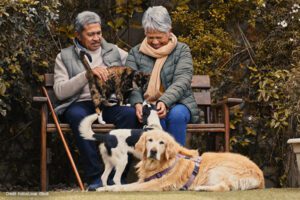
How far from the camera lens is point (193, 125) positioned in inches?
251

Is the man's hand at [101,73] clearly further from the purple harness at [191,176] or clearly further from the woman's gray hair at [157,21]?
the purple harness at [191,176]

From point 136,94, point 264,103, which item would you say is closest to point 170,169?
point 136,94

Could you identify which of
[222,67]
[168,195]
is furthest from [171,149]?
[222,67]

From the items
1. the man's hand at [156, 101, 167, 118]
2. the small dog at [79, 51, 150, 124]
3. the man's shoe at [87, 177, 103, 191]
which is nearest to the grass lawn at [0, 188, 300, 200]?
the man's shoe at [87, 177, 103, 191]

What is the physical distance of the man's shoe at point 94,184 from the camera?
574 centimetres

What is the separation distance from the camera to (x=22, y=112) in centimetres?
771

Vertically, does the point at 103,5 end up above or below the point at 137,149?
above

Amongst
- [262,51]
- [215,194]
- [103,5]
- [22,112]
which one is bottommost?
[215,194]

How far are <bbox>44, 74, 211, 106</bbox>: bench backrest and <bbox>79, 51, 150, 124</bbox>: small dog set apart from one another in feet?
2.19

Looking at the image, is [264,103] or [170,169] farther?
[264,103]

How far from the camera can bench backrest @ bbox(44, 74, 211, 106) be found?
6.81m

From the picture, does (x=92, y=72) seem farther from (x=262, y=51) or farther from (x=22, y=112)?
(x=262, y=51)

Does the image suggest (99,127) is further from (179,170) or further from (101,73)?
(179,170)

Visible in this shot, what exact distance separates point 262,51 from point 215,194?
2926 mm
